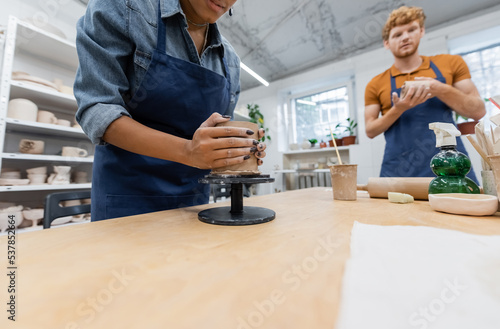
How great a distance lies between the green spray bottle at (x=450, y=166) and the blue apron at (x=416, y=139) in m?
0.69

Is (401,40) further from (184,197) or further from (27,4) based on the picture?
(27,4)

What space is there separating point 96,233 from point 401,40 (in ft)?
6.54

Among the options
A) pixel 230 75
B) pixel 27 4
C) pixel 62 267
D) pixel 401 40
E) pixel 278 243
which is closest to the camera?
pixel 62 267

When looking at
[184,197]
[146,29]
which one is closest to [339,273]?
[184,197]

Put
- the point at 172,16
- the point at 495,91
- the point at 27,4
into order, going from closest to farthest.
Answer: the point at 172,16, the point at 27,4, the point at 495,91

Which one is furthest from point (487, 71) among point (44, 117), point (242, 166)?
point (44, 117)

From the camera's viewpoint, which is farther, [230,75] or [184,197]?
[230,75]

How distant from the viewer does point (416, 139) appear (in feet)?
4.85

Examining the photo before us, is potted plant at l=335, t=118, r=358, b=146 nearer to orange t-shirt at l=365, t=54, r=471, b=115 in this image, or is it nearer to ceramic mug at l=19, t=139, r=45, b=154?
orange t-shirt at l=365, t=54, r=471, b=115

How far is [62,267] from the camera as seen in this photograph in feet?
1.07

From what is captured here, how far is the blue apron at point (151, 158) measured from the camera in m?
0.86

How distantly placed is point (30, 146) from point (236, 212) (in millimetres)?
2440

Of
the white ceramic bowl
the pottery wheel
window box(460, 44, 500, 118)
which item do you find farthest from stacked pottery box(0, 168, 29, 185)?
window box(460, 44, 500, 118)

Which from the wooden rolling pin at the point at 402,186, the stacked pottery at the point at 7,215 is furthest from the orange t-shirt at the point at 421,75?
the stacked pottery at the point at 7,215
